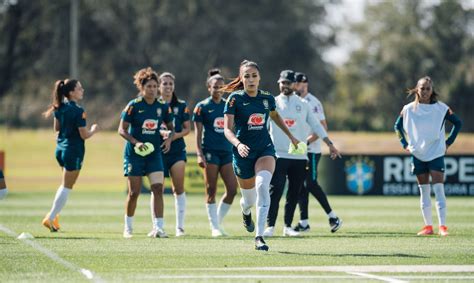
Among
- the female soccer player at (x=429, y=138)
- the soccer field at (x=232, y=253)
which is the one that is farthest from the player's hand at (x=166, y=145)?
the female soccer player at (x=429, y=138)

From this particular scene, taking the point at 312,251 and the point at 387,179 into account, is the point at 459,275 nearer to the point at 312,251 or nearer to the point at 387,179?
the point at 312,251

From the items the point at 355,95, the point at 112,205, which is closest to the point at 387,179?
the point at 112,205

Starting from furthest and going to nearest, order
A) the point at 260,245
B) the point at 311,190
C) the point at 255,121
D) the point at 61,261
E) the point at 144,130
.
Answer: the point at 311,190
the point at 144,130
the point at 255,121
the point at 260,245
the point at 61,261

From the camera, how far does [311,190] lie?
53.2 ft

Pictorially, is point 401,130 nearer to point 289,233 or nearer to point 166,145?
point 289,233

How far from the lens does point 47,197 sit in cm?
2702

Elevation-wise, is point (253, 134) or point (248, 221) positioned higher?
point (253, 134)

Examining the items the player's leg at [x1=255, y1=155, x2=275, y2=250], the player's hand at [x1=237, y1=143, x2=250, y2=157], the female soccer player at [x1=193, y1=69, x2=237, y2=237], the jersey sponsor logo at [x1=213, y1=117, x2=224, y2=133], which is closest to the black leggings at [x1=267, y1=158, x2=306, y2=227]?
the female soccer player at [x1=193, y1=69, x2=237, y2=237]

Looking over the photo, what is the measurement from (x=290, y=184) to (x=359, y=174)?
1305 cm

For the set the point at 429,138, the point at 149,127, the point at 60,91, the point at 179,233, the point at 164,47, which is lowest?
the point at 179,233

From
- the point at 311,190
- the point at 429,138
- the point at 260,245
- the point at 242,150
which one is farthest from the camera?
the point at 311,190

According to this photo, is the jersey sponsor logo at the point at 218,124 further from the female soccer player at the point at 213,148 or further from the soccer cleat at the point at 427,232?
the soccer cleat at the point at 427,232

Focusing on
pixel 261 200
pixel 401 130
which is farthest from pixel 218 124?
pixel 261 200

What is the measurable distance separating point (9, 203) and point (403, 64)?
57481 mm
